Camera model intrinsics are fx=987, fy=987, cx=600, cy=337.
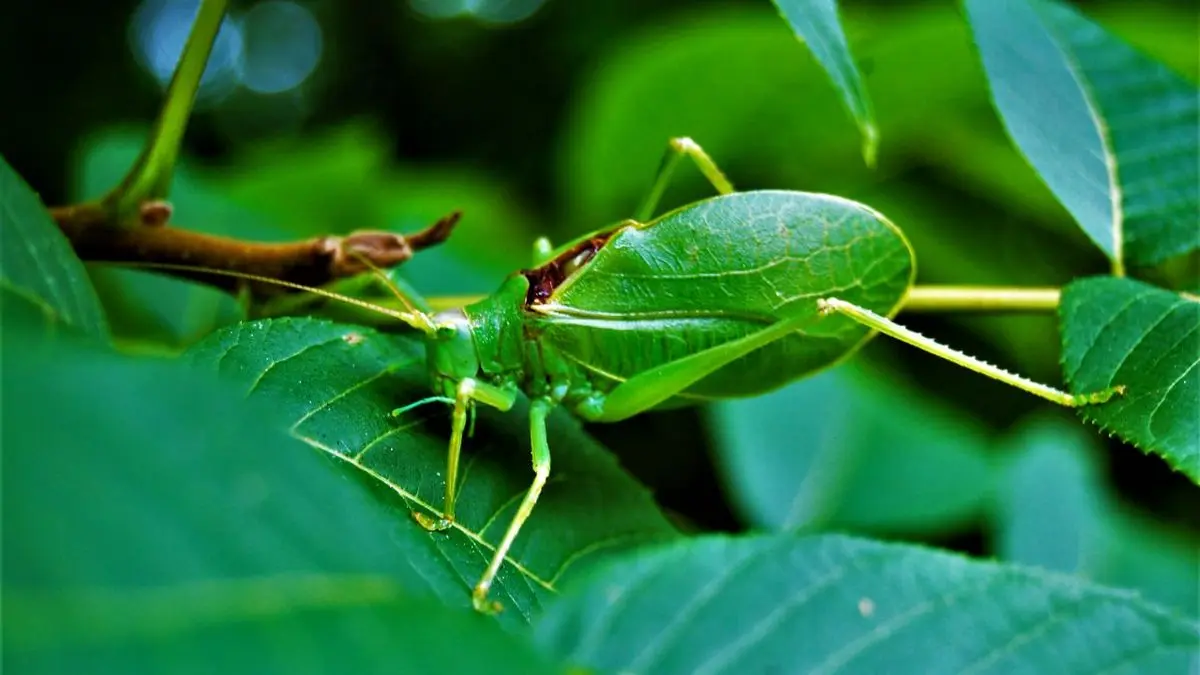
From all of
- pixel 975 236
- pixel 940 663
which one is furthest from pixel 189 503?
pixel 975 236

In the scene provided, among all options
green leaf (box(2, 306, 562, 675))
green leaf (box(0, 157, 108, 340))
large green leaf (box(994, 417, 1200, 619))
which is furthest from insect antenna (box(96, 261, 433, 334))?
large green leaf (box(994, 417, 1200, 619))

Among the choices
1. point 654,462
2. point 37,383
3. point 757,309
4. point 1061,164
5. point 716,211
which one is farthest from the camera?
point 654,462

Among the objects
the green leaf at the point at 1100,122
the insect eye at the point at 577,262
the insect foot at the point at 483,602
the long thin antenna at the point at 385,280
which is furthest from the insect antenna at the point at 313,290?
the green leaf at the point at 1100,122

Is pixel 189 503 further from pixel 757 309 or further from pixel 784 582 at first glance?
pixel 757 309

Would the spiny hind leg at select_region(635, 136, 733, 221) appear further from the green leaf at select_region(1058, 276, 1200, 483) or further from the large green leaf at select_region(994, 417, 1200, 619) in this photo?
the large green leaf at select_region(994, 417, 1200, 619)

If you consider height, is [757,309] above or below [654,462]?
above

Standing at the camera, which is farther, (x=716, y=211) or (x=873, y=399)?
(x=873, y=399)

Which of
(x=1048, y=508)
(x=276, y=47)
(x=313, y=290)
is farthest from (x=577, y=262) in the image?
(x=276, y=47)
